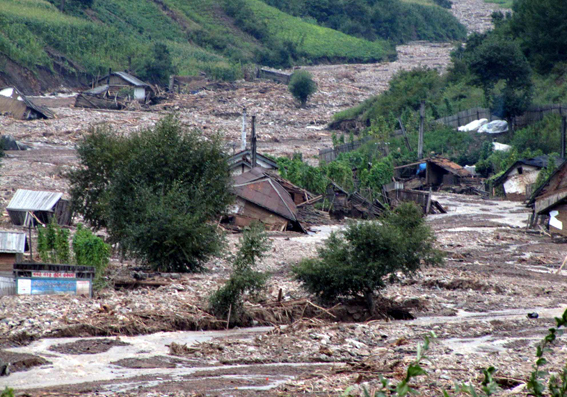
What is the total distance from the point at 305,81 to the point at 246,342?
45871 millimetres

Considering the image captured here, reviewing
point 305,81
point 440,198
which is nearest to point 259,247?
point 440,198

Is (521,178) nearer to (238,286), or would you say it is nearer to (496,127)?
(496,127)

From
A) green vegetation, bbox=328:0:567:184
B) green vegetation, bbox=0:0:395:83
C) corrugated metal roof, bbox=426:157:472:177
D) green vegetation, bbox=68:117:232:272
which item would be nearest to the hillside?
green vegetation, bbox=0:0:395:83

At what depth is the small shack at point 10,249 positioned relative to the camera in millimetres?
15562

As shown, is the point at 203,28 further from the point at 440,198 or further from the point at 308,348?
the point at 308,348

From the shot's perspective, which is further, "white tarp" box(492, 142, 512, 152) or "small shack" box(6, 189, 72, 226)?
"white tarp" box(492, 142, 512, 152)

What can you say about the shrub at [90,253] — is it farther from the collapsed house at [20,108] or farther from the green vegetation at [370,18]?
the green vegetation at [370,18]

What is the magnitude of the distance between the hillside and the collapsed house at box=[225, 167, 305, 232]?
3015 centimetres

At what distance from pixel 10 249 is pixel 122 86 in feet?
135

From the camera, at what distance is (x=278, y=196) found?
88.5ft

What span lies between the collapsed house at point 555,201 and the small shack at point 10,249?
54.9ft

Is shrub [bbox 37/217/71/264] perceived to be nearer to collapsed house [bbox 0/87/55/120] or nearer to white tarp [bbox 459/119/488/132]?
collapsed house [bbox 0/87/55/120]

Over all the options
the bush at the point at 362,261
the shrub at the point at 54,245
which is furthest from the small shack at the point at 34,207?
the bush at the point at 362,261

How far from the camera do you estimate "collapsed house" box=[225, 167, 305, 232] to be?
2616 cm
